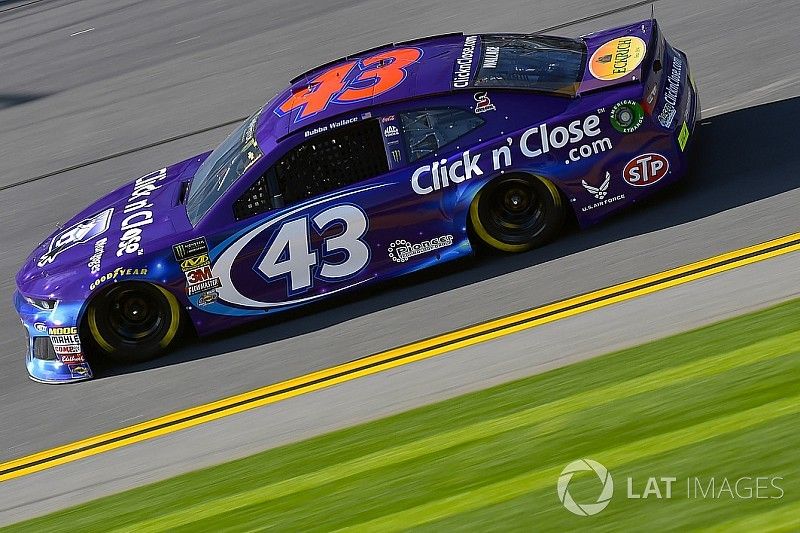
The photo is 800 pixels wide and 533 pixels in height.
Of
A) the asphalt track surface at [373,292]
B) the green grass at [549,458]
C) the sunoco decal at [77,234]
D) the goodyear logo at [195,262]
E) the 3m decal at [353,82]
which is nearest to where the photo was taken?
the green grass at [549,458]

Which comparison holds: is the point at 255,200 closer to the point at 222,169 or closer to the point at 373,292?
the point at 222,169

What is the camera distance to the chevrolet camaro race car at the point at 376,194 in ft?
25.3

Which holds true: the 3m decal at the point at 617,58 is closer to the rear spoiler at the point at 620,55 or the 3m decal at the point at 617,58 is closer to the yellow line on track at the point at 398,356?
the rear spoiler at the point at 620,55

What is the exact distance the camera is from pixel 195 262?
7832mm

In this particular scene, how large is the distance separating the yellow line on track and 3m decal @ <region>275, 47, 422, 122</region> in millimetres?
1898

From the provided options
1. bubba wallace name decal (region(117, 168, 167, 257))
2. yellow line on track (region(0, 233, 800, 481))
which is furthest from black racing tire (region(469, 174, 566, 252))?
bubba wallace name decal (region(117, 168, 167, 257))

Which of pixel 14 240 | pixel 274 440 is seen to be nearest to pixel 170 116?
pixel 14 240

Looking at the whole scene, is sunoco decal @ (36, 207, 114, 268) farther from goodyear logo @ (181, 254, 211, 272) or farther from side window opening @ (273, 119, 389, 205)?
side window opening @ (273, 119, 389, 205)

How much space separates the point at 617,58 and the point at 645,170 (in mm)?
942

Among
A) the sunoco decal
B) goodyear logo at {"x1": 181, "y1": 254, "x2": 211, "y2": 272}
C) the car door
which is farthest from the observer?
the sunoco decal

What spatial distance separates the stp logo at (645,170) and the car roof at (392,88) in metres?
1.42

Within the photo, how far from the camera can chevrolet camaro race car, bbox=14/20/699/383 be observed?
7715mm

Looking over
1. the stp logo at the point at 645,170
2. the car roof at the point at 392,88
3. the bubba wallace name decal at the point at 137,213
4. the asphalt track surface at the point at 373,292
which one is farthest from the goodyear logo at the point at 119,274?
the stp logo at the point at 645,170

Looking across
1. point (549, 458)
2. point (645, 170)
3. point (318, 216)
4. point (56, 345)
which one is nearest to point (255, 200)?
point (318, 216)
